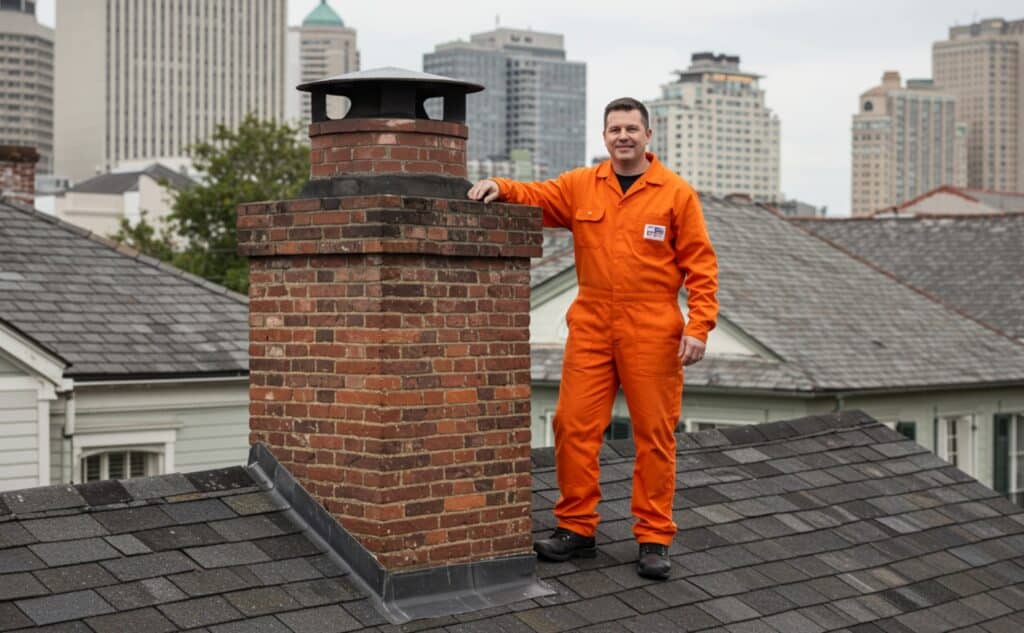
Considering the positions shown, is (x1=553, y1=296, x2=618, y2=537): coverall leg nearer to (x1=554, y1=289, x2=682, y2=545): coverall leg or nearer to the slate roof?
(x1=554, y1=289, x2=682, y2=545): coverall leg

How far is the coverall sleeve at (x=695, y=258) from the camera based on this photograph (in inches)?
262

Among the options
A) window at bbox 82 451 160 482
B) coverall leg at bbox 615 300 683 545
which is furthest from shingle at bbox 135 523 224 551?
window at bbox 82 451 160 482

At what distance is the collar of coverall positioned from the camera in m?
6.73

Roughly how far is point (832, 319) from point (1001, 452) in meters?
3.43

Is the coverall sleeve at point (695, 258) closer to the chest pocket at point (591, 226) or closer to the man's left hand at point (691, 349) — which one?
the man's left hand at point (691, 349)

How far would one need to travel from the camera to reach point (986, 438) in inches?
1059

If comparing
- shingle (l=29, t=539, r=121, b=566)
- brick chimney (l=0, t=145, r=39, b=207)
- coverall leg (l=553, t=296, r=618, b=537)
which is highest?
brick chimney (l=0, t=145, r=39, b=207)

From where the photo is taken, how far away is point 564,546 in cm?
703

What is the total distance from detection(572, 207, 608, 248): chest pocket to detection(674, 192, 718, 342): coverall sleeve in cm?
29

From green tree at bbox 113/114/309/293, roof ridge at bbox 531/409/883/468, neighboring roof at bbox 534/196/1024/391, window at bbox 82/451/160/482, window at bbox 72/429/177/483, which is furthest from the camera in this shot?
green tree at bbox 113/114/309/293

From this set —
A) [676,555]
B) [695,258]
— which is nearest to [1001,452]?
[676,555]

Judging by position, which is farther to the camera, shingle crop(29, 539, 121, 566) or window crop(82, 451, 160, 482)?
window crop(82, 451, 160, 482)

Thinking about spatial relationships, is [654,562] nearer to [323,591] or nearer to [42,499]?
[323,591]

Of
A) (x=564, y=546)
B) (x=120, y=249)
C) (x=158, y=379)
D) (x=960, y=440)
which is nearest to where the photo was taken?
(x=564, y=546)
